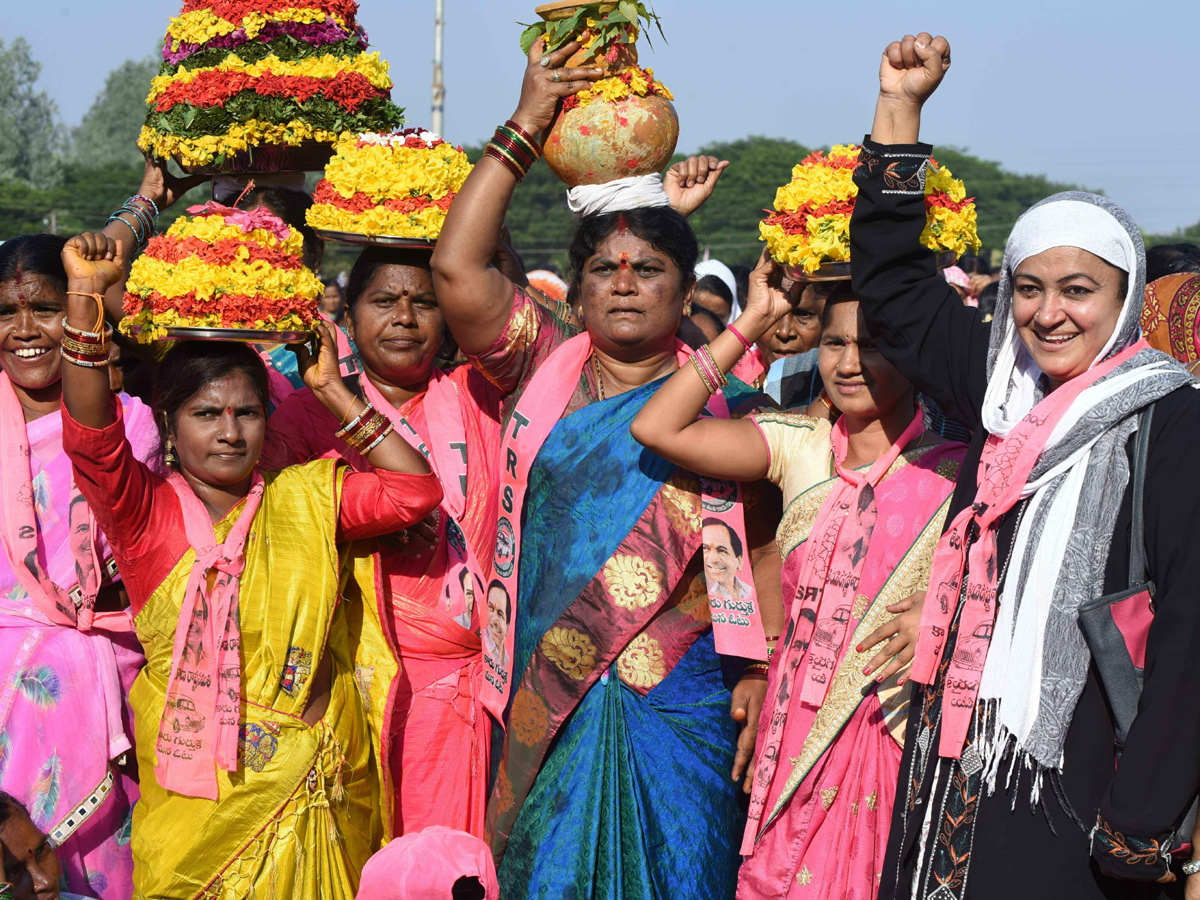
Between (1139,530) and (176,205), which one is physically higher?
(176,205)

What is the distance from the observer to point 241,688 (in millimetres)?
3932

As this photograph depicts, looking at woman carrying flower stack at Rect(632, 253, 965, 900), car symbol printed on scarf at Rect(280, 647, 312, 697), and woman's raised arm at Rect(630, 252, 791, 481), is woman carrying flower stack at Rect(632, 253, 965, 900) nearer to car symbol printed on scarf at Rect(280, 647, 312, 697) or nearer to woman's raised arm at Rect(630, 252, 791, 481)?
woman's raised arm at Rect(630, 252, 791, 481)

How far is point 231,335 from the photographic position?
387cm

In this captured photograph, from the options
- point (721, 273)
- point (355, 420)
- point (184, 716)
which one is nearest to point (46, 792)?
point (184, 716)

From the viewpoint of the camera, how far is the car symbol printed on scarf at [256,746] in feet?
12.8

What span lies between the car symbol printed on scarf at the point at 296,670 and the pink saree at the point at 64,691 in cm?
74

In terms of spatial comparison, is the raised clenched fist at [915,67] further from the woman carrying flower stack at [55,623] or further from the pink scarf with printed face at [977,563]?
the woman carrying flower stack at [55,623]

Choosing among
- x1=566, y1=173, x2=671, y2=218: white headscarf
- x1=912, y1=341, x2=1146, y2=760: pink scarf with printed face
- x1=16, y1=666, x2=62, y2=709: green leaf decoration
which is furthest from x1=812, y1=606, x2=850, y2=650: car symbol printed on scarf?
x1=16, y1=666, x2=62, y2=709: green leaf decoration

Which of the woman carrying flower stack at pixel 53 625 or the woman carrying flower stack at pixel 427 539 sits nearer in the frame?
the woman carrying flower stack at pixel 53 625

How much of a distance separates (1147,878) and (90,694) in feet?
10.8

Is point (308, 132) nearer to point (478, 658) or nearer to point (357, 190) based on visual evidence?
point (357, 190)

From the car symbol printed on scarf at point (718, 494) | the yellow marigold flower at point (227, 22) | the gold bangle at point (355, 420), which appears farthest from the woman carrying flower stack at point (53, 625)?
the car symbol printed on scarf at point (718, 494)

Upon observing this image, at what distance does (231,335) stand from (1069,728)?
262cm

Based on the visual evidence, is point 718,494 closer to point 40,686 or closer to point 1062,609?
point 1062,609
